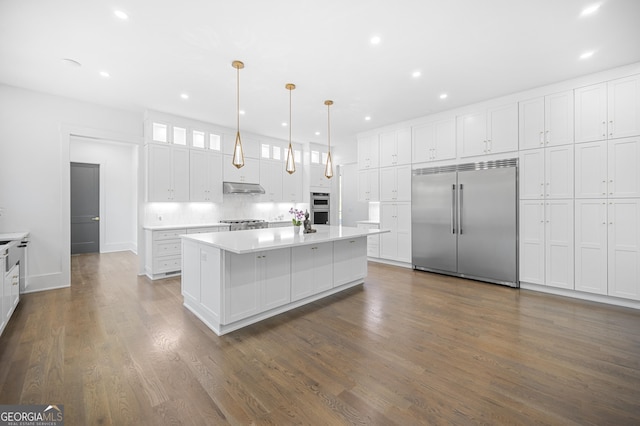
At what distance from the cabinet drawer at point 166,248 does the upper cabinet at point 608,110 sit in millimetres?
6761

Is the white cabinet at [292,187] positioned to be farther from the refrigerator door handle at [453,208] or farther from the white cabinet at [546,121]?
the white cabinet at [546,121]

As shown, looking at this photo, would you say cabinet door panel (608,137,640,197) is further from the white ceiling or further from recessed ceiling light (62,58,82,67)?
recessed ceiling light (62,58,82,67)

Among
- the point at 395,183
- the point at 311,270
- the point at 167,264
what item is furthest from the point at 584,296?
the point at 167,264

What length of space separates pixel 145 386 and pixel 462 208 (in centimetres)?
506

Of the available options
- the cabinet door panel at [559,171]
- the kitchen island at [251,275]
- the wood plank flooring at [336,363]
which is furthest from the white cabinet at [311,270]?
the cabinet door panel at [559,171]

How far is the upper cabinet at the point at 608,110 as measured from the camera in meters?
3.50

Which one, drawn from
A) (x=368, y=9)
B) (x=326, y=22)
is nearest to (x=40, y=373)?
(x=326, y=22)

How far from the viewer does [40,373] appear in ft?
7.04

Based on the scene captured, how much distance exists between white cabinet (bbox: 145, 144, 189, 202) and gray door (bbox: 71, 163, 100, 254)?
3668mm

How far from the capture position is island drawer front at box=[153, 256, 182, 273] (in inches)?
192

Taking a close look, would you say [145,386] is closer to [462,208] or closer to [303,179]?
[462,208]

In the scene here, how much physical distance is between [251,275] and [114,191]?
7054mm

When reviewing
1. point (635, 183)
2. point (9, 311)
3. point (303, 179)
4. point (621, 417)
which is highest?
point (303, 179)

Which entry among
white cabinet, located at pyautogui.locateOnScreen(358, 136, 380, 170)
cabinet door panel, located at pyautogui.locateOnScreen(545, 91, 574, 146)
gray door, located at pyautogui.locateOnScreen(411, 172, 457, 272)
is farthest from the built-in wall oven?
cabinet door panel, located at pyautogui.locateOnScreen(545, 91, 574, 146)
